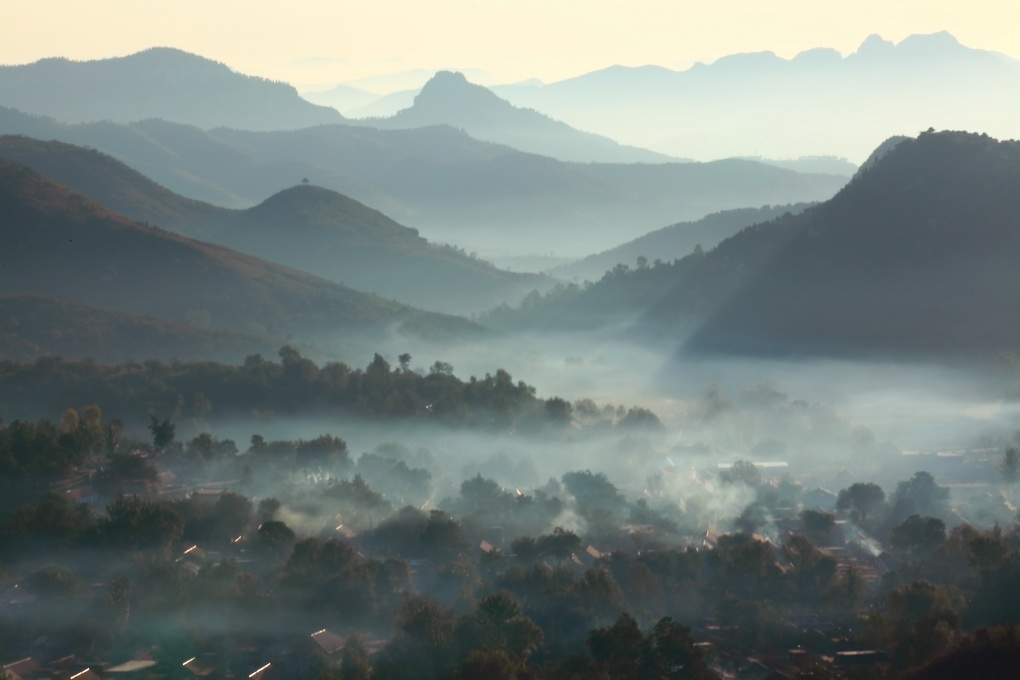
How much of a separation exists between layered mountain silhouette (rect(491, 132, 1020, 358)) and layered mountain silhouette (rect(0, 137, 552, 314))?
4672 centimetres

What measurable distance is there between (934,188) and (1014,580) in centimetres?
4706

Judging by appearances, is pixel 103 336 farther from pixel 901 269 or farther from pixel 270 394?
pixel 901 269

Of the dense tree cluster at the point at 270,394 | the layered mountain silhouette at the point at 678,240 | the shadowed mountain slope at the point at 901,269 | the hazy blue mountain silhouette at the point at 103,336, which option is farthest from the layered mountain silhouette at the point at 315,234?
the dense tree cluster at the point at 270,394

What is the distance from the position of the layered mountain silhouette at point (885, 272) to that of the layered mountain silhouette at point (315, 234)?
153ft

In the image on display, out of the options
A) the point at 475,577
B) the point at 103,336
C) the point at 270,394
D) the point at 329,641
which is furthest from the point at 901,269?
the point at 329,641

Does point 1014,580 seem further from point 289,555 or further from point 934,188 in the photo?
point 934,188

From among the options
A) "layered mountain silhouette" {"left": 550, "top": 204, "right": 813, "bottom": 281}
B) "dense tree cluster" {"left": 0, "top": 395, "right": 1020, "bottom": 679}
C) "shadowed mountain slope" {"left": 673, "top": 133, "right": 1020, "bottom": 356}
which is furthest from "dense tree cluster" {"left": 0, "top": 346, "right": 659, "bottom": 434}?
"layered mountain silhouette" {"left": 550, "top": 204, "right": 813, "bottom": 281}

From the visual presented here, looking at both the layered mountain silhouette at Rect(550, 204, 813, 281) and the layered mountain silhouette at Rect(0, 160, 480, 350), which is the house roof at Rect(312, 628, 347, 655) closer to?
the layered mountain silhouette at Rect(0, 160, 480, 350)

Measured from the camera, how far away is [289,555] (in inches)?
1419

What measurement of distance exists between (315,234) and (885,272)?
83.9 meters

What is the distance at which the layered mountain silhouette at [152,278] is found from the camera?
287 ft

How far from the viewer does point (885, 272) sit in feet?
242

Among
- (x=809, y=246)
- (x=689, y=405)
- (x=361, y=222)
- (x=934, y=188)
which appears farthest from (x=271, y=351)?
(x=361, y=222)

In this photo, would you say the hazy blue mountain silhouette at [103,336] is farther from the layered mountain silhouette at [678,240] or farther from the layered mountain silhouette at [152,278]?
the layered mountain silhouette at [678,240]
